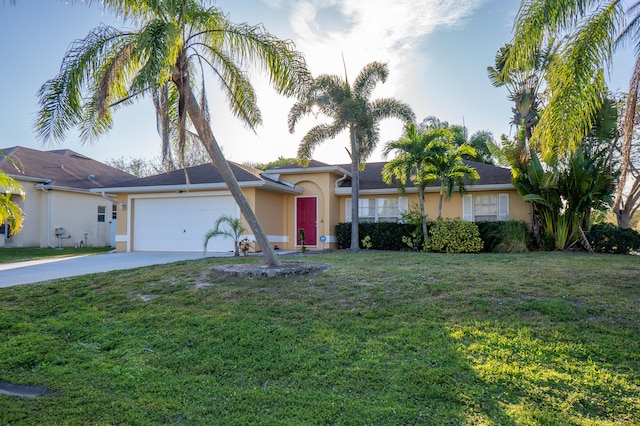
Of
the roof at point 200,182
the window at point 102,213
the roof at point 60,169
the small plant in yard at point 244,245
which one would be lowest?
the small plant in yard at point 244,245

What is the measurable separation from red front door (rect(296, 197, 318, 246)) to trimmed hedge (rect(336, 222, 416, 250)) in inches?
59.5

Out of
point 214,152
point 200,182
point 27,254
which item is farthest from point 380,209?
point 27,254

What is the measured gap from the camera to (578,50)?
7.14 metres

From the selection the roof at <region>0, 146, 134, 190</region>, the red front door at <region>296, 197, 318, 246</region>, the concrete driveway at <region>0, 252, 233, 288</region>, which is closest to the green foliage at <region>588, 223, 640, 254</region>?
the red front door at <region>296, 197, 318, 246</region>

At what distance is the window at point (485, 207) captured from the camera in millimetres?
16781

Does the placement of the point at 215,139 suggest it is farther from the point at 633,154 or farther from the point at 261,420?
the point at 633,154

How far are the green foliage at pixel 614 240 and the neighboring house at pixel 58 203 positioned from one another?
63.6ft

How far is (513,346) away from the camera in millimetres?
4785

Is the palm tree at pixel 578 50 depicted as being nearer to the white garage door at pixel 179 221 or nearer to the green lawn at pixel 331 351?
the green lawn at pixel 331 351

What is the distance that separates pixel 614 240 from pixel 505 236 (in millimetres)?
3374

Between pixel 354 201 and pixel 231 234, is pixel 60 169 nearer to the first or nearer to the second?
pixel 231 234

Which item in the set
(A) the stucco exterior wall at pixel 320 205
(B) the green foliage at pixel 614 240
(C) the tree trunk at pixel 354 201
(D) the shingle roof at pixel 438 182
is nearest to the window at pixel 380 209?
(D) the shingle roof at pixel 438 182

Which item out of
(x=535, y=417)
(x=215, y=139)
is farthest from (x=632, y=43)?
(x=215, y=139)

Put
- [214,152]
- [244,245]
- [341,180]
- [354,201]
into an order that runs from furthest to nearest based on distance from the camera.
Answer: [341,180], [354,201], [244,245], [214,152]
